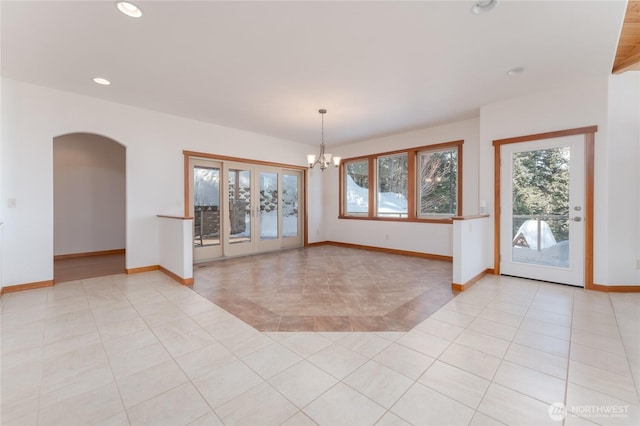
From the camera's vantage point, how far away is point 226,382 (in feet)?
5.65

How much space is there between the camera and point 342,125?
17.5 ft

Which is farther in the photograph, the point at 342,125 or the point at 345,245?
the point at 345,245

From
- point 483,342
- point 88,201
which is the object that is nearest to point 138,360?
point 483,342

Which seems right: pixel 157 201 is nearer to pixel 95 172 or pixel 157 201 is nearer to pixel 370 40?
pixel 95 172

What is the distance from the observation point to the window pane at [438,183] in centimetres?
539

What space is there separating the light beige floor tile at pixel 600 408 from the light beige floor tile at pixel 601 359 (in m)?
0.39

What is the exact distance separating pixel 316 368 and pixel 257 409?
1.64 feet

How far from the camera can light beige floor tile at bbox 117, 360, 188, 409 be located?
62.8 inches

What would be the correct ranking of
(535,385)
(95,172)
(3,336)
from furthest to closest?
(95,172)
(3,336)
(535,385)

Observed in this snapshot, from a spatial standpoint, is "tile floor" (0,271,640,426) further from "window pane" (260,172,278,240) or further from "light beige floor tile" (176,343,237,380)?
"window pane" (260,172,278,240)

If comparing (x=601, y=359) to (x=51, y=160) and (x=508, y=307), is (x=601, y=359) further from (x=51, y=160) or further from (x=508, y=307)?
(x=51, y=160)

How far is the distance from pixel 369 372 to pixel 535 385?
40.9 inches

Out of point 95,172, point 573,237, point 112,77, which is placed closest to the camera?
point 112,77

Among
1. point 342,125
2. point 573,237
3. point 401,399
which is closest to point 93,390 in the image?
point 401,399
